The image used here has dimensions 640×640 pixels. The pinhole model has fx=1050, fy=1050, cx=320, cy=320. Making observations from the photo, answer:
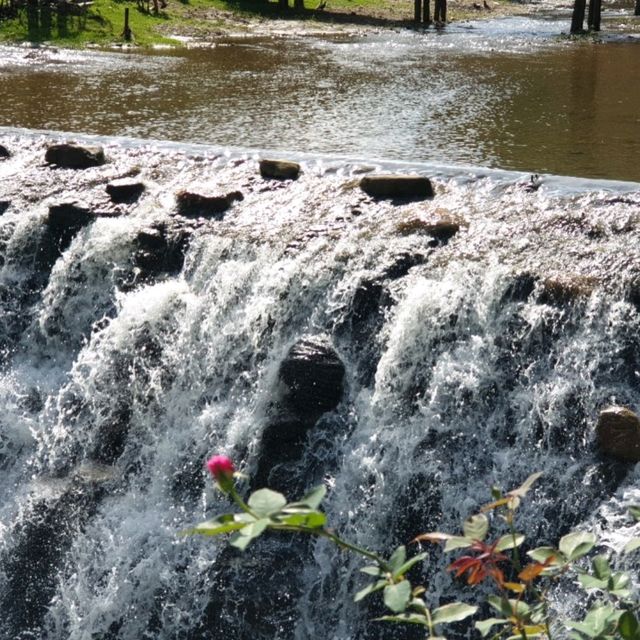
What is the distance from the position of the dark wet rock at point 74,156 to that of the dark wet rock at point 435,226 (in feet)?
12.8

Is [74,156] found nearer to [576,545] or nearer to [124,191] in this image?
[124,191]

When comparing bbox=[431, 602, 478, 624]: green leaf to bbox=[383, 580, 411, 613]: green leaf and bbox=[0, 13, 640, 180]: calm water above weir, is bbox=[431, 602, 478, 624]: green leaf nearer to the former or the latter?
bbox=[383, 580, 411, 613]: green leaf

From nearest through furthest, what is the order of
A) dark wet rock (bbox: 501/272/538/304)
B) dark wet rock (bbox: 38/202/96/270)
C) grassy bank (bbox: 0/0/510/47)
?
dark wet rock (bbox: 501/272/538/304), dark wet rock (bbox: 38/202/96/270), grassy bank (bbox: 0/0/510/47)

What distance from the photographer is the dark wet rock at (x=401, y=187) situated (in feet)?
30.8

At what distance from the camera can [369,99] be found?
51.9ft

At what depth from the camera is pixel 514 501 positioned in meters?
2.33

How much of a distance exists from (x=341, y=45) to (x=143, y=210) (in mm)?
15270

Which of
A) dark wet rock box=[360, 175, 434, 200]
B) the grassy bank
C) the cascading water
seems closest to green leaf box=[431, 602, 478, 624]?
the cascading water

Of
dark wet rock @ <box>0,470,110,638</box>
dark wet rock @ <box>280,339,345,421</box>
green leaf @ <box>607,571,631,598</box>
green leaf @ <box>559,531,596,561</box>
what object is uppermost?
green leaf @ <box>559,531,596,561</box>

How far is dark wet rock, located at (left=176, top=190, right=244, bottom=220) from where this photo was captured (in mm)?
9617

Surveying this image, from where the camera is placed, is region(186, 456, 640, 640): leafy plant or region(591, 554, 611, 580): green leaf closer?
region(186, 456, 640, 640): leafy plant

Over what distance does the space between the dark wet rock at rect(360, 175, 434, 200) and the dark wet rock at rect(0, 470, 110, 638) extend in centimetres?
357

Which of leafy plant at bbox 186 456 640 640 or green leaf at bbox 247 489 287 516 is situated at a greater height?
green leaf at bbox 247 489 287 516

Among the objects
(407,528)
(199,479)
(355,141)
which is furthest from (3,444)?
(355,141)
